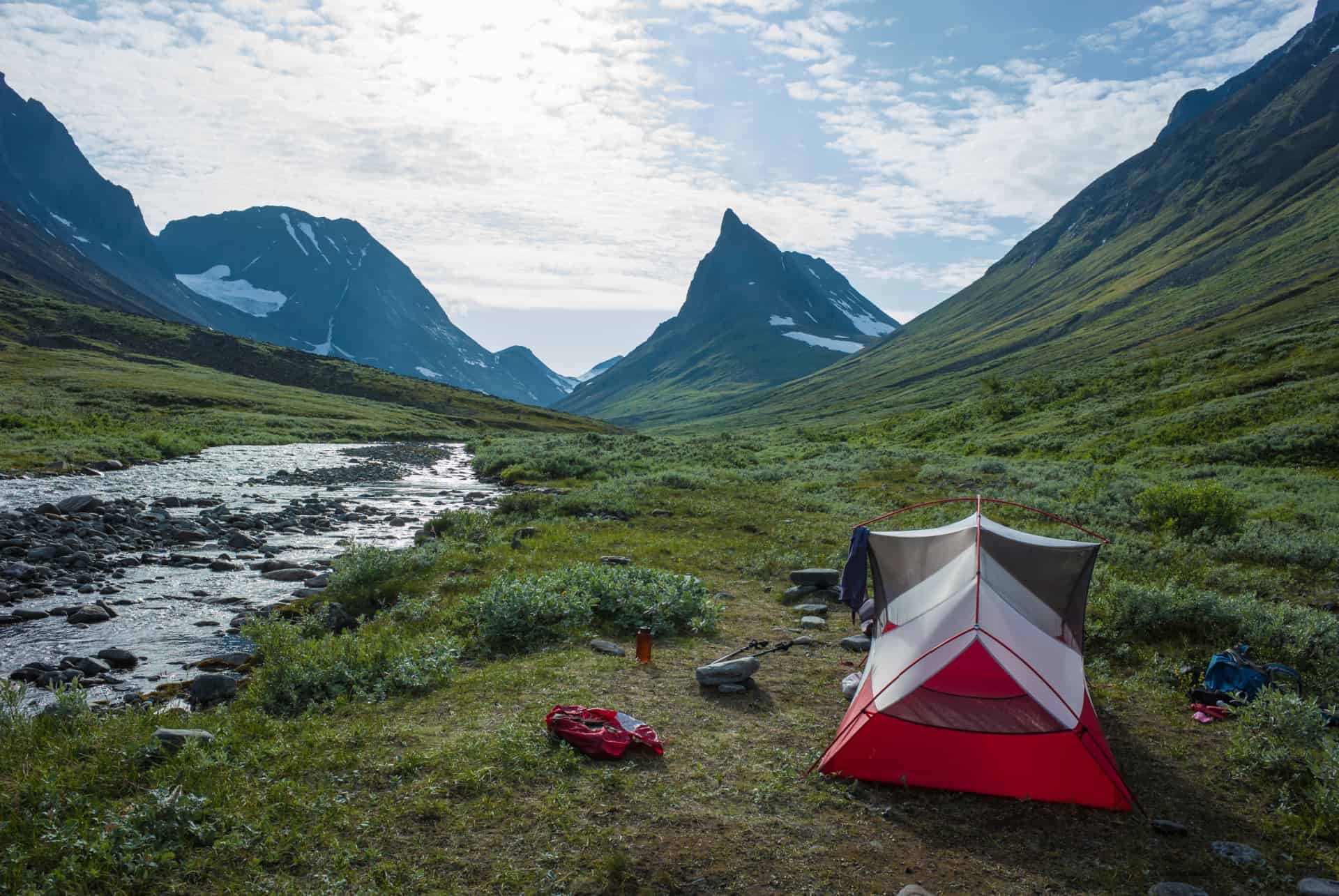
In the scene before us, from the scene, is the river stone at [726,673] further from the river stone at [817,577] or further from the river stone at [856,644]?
the river stone at [817,577]

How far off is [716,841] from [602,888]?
1.23 metres

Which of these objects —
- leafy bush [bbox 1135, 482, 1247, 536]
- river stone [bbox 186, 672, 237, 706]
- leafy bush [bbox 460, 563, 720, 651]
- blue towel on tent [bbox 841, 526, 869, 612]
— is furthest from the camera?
leafy bush [bbox 1135, 482, 1247, 536]

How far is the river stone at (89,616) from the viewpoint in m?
14.9

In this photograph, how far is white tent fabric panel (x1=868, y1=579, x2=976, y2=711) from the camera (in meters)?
8.50

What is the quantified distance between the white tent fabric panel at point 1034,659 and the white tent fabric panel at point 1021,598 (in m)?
0.15

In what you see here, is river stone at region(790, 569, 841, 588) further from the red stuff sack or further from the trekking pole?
the red stuff sack

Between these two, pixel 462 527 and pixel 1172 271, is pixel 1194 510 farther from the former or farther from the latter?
pixel 1172 271

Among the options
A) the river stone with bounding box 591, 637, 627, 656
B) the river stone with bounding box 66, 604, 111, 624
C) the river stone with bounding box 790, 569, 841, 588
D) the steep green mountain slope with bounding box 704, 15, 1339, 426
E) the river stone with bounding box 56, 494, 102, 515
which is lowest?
the river stone with bounding box 56, 494, 102, 515

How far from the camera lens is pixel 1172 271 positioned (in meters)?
126

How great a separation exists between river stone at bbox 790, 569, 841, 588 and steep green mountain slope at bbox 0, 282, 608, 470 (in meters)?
34.8

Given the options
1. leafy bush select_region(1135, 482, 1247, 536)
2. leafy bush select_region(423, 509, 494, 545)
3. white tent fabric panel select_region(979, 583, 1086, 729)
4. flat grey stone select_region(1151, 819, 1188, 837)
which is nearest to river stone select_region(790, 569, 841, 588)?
white tent fabric panel select_region(979, 583, 1086, 729)

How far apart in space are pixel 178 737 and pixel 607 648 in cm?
597

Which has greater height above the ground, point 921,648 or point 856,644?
point 921,648

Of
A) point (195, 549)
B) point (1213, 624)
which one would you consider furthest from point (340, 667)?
point (195, 549)
